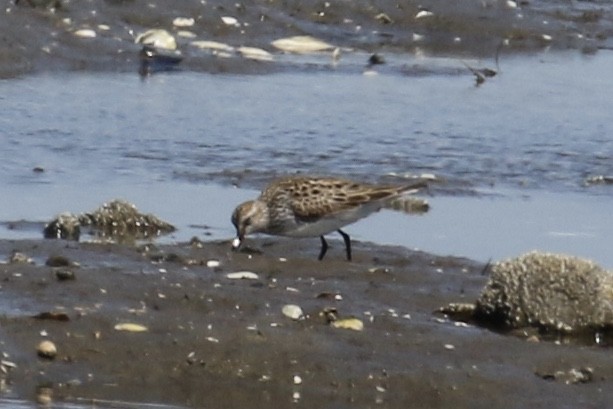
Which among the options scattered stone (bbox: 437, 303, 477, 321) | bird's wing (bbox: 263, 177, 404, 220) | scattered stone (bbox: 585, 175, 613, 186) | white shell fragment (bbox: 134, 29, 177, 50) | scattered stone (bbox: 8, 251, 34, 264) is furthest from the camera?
white shell fragment (bbox: 134, 29, 177, 50)

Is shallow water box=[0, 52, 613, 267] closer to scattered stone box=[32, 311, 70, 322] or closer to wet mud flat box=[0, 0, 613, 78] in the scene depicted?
wet mud flat box=[0, 0, 613, 78]

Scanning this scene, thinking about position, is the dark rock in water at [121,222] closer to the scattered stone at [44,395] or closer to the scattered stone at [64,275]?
the scattered stone at [64,275]

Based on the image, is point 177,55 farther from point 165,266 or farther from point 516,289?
point 516,289

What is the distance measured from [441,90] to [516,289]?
27.1 feet

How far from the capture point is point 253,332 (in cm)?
816

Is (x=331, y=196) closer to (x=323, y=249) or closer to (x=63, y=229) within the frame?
(x=323, y=249)

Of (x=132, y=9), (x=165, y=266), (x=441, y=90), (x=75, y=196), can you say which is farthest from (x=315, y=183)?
(x=132, y=9)

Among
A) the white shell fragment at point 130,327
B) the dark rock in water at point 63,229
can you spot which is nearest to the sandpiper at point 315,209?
the dark rock in water at point 63,229

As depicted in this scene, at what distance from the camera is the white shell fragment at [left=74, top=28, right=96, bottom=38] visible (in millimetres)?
16555

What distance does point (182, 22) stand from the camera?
17.6 meters

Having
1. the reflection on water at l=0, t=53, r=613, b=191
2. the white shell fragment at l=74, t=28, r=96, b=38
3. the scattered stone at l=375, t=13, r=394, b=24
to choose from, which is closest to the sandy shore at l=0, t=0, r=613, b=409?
the reflection on water at l=0, t=53, r=613, b=191

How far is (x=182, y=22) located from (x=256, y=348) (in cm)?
994

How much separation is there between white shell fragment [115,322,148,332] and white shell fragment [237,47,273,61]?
9163mm

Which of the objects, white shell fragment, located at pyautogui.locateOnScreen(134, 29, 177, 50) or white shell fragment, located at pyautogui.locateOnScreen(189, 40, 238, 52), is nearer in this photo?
white shell fragment, located at pyautogui.locateOnScreen(134, 29, 177, 50)
